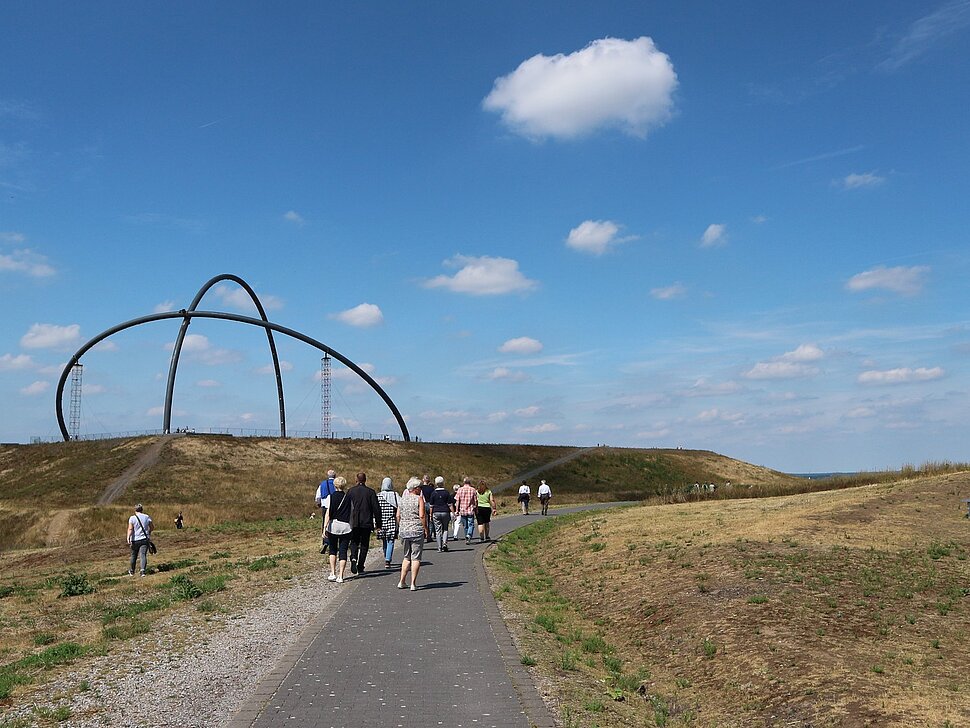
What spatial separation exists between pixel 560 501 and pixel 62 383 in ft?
224

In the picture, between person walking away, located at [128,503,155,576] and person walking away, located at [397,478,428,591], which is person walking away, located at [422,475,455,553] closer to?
person walking away, located at [397,478,428,591]

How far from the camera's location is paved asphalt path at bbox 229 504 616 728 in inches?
279

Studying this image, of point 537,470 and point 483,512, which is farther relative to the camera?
point 537,470

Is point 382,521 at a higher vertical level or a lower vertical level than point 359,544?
higher

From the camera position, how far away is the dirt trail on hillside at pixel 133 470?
192ft

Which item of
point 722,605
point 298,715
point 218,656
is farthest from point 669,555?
point 298,715

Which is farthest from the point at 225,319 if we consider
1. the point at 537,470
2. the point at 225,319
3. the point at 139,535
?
the point at 139,535

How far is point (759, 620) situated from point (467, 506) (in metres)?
12.3

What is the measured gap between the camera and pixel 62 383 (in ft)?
314

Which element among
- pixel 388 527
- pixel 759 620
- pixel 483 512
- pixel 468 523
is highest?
pixel 388 527

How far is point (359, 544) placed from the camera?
16469 mm

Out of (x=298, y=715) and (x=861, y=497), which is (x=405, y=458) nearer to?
(x=861, y=497)

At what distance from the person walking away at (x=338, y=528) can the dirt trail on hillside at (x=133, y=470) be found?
1819 inches

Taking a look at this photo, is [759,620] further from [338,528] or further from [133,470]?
[133,470]
